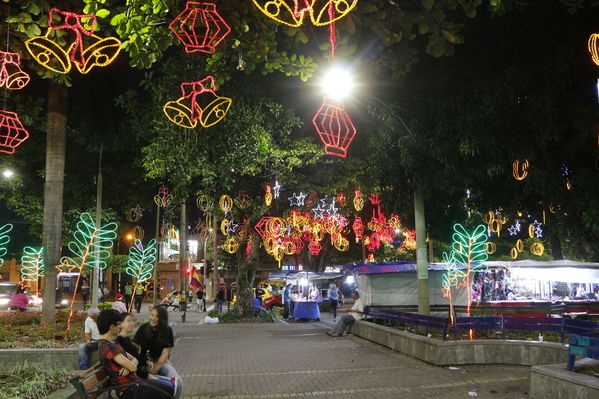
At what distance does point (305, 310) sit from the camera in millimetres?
23953

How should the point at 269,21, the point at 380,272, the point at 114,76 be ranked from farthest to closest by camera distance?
the point at 380,272
the point at 114,76
the point at 269,21

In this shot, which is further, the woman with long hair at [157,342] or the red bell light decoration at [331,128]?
the red bell light decoration at [331,128]

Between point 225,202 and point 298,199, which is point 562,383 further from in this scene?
point 298,199

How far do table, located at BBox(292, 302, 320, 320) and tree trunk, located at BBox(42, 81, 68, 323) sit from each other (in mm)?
13441

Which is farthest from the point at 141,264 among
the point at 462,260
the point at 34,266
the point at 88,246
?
the point at 462,260

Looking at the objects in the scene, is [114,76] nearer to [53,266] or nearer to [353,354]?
[53,266]

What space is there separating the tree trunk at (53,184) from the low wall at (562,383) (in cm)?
1039

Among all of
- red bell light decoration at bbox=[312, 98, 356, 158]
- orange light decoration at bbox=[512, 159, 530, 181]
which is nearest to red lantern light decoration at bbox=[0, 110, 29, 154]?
red bell light decoration at bbox=[312, 98, 356, 158]

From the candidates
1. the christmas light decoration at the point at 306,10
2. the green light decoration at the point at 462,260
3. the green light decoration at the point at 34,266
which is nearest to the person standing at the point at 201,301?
the green light decoration at the point at 34,266

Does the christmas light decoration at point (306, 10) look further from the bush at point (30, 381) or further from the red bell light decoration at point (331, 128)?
the bush at point (30, 381)

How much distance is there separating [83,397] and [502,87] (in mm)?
9297

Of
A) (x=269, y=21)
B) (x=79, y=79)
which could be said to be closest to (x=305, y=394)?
(x=269, y=21)

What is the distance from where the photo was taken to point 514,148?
34.5ft

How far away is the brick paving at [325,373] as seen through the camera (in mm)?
8375
